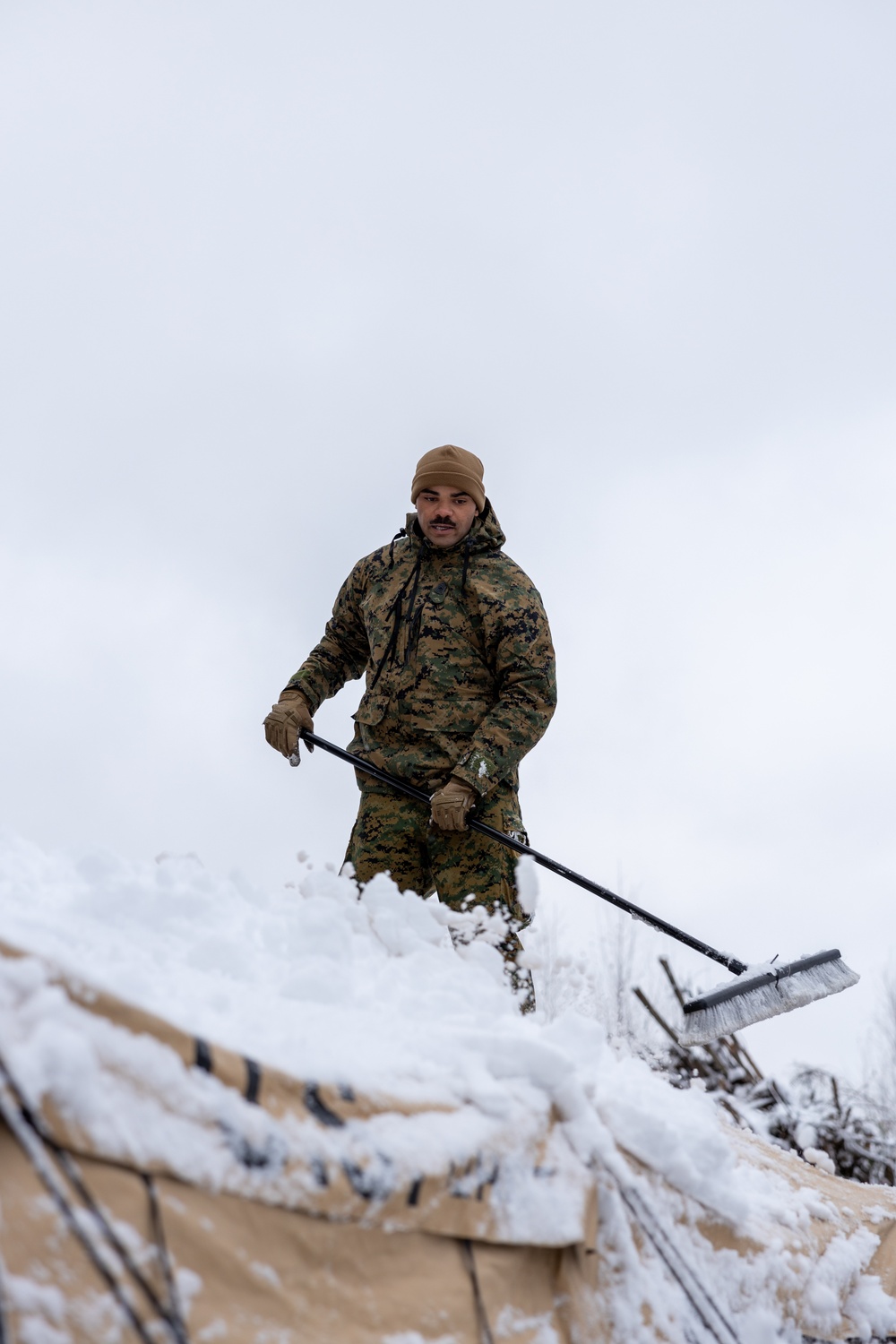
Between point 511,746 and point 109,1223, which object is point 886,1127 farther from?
point 109,1223

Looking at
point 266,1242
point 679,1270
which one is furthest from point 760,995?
point 266,1242

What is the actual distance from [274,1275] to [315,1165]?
0.17m

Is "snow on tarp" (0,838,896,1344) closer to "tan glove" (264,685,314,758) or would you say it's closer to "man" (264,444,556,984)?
"man" (264,444,556,984)

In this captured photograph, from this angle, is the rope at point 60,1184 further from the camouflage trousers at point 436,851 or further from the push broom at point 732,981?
the camouflage trousers at point 436,851

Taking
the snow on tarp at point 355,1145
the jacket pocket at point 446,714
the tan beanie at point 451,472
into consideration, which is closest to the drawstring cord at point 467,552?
the tan beanie at point 451,472

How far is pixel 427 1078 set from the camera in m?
2.03

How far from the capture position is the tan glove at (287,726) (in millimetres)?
4355

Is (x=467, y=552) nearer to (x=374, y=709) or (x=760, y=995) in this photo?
(x=374, y=709)

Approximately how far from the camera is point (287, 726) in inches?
171

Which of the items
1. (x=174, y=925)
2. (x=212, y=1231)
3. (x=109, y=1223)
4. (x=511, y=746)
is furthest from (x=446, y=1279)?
(x=511, y=746)

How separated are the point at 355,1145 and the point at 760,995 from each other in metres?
2.49

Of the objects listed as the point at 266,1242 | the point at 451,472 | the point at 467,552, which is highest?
the point at 451,472

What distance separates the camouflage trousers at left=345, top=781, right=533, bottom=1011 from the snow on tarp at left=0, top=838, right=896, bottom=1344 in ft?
3.43

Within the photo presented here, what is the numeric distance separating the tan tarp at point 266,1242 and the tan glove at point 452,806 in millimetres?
1807
